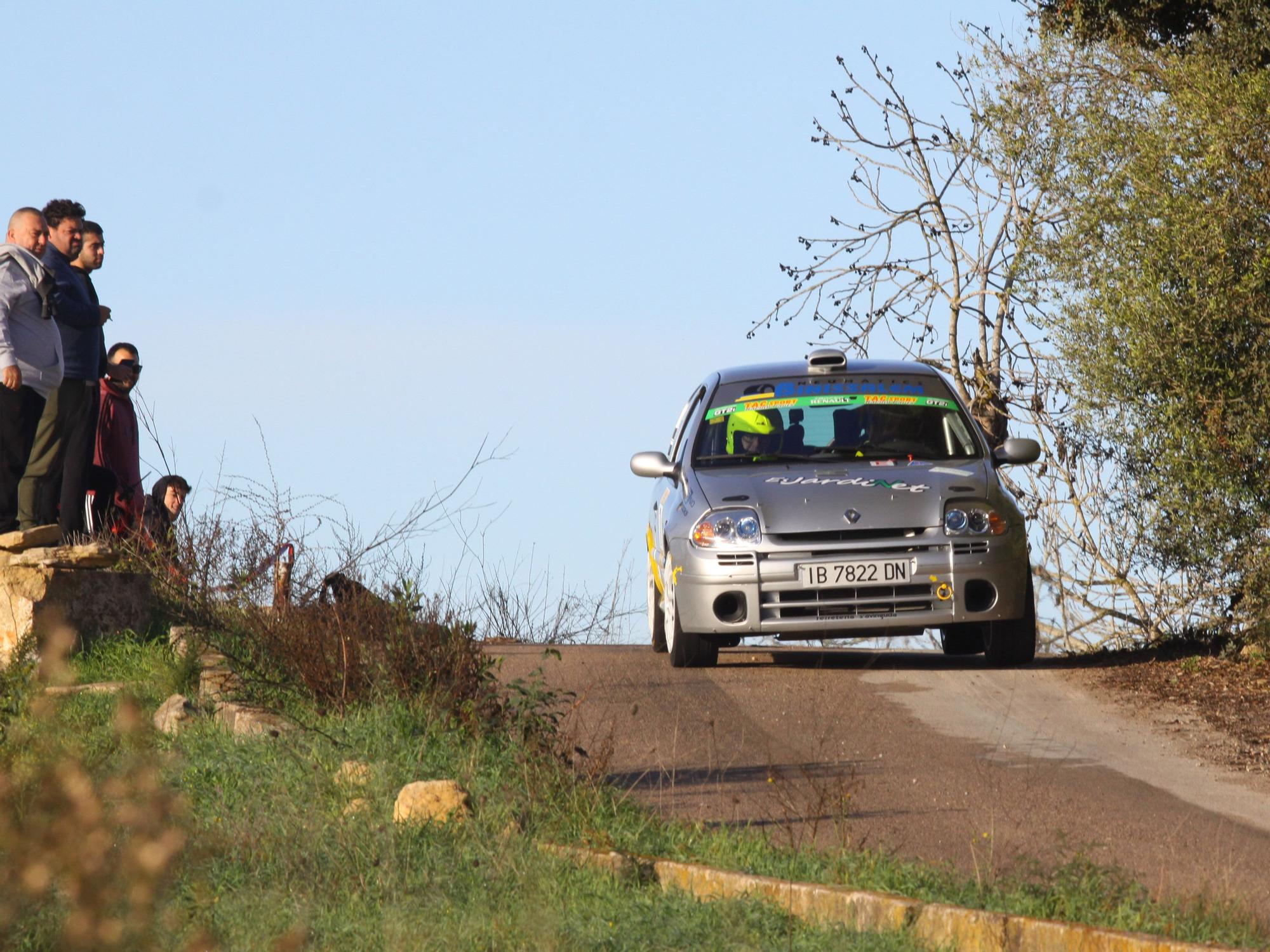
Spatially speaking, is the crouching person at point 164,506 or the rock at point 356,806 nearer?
the rock at point 356,806

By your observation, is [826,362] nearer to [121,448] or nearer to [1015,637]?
[1015,637]

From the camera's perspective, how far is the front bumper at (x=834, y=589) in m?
10.2

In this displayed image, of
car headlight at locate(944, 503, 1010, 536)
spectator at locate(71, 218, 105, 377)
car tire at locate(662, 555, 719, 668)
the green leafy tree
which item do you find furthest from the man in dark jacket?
the green leafy tree

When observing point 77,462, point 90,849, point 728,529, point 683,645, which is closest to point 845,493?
point 728,529

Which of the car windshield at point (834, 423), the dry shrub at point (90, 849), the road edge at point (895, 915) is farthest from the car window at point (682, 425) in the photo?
the dry shrub at point (90, 849)

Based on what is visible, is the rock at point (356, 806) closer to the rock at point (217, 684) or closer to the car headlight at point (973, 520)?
the rock at point (217, 684)

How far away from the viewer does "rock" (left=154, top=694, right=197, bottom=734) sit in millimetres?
8539

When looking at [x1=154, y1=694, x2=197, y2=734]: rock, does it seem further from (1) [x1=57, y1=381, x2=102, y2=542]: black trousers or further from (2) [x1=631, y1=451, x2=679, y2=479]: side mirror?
(2) [x1=631, y1=451, x2=679, y2=479]: side mirror

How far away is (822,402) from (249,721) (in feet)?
15.5

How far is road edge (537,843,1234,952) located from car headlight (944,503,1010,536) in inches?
194

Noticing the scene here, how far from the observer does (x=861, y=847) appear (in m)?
6.14

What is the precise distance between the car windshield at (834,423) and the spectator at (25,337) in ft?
13.3

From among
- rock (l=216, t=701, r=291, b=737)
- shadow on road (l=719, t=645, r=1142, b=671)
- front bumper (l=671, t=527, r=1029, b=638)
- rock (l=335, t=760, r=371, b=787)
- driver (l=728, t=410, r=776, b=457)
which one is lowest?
rock (l=335, t=760, r=371, b=787)

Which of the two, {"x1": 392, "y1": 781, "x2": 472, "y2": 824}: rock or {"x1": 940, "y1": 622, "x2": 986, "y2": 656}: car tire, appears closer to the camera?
{"x1": 392, "y1": 781, "x2": 472, "y2": 824}: rock
